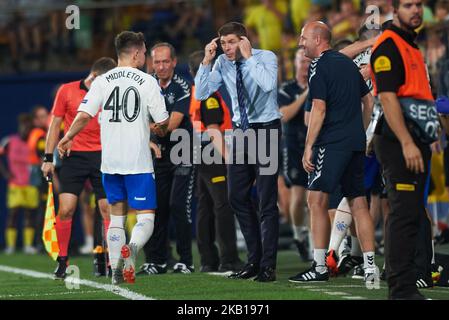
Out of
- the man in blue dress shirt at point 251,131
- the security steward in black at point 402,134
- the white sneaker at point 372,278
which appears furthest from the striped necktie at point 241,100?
the security steward in black at point 402,134

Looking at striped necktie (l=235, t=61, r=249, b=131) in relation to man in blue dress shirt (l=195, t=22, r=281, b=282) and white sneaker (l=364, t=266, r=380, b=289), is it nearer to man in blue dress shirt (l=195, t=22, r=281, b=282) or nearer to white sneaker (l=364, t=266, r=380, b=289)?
man in blue dress shirt (l=195, t=22, r=281, b=282)

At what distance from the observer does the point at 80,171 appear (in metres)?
12.8

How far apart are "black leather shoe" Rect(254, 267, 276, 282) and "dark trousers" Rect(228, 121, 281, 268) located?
0.04 meters

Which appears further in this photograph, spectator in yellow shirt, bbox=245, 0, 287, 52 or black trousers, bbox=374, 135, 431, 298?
spectator in yellow shirt, bbox=245, 0, 287, 52

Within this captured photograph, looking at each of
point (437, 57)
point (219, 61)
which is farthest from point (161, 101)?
point (437, 57)

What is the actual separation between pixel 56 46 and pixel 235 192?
11.4 meters

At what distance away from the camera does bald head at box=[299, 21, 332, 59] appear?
35.6ft

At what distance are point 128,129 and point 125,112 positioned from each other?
15 cm

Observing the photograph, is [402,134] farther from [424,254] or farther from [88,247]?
[88,247]

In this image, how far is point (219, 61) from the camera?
1159 centimetres

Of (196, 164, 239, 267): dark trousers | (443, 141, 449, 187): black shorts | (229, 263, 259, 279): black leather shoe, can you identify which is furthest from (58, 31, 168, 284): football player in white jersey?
(443, 141, 449, 187): black shorts

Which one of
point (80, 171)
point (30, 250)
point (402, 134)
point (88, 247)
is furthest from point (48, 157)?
point (30, 250)

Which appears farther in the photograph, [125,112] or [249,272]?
[249,272]
